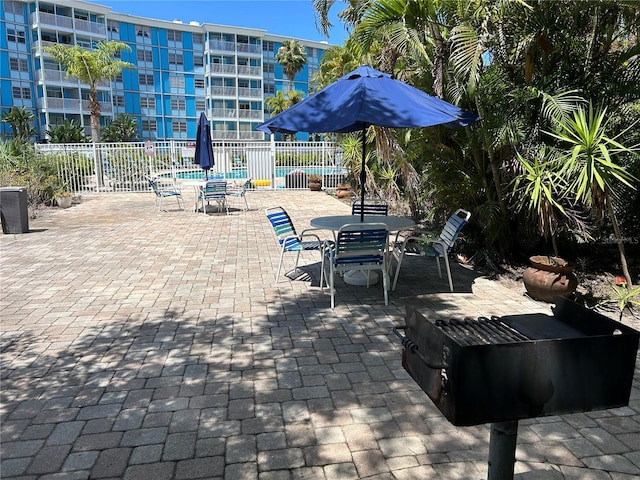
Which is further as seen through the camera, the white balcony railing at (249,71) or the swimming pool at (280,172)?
the white balcony railing at (249,71)

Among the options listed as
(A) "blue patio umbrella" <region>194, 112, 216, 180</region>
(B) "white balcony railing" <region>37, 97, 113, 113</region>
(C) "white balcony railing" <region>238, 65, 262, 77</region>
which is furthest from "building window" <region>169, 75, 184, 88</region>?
(A) "blue patio umbrella" <region>194, 112, 216, 180</region>

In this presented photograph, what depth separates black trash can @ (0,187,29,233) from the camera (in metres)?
8.75

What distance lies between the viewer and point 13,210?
8875 mm

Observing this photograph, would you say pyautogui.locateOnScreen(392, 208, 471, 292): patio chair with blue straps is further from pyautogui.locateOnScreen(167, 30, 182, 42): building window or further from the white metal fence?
pyautogui.locateOnScreen(167, 30, 182, 42): building window

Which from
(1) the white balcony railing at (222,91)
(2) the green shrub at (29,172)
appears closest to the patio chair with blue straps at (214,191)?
(2) the green shrub at (29,172)

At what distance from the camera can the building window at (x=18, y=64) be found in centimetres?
3959

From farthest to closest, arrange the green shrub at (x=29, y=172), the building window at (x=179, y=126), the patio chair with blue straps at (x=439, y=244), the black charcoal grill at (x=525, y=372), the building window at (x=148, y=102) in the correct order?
the building window at (x=179, y=126) → the building window at (x=148, y=102) → the green shrub at (x=29, y=172) → the patio chair with blue straps at (x=439, y=244) → the black charcoal grill at (x=525, y=372)

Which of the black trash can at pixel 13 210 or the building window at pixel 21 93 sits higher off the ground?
the building window at pixel 21 93

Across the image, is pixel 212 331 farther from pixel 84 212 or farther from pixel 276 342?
pixel 84 212

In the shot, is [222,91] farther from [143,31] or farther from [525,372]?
[525,372]

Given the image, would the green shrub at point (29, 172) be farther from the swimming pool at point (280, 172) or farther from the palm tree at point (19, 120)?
the palm tree at point (19, 120)

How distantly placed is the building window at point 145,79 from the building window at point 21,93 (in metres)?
10.2

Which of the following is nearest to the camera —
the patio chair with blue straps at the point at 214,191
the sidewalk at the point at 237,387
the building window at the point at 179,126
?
the sidewalk at the point at 237,387

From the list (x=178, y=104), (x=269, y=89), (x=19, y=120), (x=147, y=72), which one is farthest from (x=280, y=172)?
(x=269, y=89)
